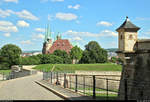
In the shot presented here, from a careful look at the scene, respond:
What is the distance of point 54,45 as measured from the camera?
140 m

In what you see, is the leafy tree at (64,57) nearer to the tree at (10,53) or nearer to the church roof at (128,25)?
the tree at (10,53)

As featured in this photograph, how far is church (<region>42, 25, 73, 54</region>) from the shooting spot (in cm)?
13875

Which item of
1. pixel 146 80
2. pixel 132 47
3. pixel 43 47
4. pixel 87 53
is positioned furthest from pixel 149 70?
pixel 43 47

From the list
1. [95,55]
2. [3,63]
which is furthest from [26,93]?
[95,55]

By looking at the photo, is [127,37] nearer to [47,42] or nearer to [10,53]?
[10,53]

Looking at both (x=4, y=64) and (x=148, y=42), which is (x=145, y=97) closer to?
(x=148, y=42)

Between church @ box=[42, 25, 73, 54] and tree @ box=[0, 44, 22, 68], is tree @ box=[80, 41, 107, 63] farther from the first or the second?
church @ box=[42, 25, 73, 54]

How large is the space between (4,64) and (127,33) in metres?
69.3

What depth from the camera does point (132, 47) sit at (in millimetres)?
17766

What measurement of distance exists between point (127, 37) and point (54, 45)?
403ft

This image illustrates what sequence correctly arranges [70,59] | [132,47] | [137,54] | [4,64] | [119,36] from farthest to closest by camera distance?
[70,59] → [4,64] → [119,36] → [132,47] → [137,54]

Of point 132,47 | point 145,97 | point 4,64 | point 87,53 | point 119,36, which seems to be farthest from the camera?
point 87,53

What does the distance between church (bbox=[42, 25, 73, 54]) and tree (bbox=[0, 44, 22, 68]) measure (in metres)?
57.0

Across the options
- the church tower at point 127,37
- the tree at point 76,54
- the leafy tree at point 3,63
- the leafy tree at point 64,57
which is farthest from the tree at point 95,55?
the church tower at point 127,37
